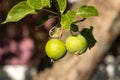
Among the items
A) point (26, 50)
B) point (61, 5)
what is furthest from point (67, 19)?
point (26, 50)

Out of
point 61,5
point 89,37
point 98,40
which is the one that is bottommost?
point 98,40

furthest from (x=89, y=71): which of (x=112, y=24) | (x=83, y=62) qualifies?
(x=112, y=24)

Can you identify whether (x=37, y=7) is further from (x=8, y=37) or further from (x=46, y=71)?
(x=8, y=37)

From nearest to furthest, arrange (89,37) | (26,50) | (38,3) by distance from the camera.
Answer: (38,3) → (89,37) → (26,50)

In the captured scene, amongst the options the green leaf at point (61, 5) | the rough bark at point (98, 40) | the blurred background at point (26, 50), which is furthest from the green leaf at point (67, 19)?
the blurred background at point (26, 50)

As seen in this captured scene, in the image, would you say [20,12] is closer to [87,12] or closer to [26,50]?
[87,12]

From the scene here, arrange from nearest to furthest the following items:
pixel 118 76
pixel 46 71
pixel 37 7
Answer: pixel 37 7
pixel 46 71
pixel 118 76

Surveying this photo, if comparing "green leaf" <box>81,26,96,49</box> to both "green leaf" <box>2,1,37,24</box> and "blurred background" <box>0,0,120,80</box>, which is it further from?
"blurred background" <box>0,0,120,80</box>

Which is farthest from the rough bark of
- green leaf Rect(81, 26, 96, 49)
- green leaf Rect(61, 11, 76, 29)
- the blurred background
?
green leaf Rect(61, 11, 76, 29)

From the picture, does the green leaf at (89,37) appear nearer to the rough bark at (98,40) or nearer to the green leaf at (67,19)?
the green leaf at (67,19)
